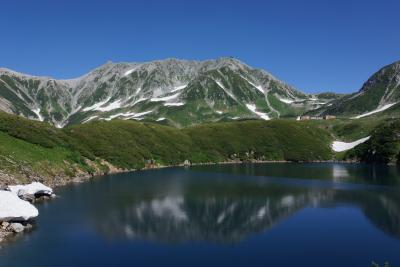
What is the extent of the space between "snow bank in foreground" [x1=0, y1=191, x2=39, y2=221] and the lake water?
10.2 feet

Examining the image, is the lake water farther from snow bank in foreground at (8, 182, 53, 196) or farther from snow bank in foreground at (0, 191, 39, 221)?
snow bank in foreground at (8, 182, 53, 196)

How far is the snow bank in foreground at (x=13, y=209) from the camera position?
64.1 m

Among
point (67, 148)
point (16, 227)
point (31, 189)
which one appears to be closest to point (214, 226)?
point (16, 227)

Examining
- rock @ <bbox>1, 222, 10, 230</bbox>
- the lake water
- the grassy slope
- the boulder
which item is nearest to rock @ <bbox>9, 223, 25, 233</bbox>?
rock @ <bbox>1, 222, 10, 230</bbox>

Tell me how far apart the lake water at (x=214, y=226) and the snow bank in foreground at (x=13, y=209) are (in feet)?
10.2

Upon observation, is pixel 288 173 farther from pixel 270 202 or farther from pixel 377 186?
pixel 270 202

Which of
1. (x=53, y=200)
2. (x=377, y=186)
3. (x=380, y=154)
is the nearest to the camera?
(x=53, y=200)

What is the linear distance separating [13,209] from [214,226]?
31414mm

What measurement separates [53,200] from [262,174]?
82286 mm

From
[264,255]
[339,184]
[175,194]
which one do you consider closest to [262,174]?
[339,184]

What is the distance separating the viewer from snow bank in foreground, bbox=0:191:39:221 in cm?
6412

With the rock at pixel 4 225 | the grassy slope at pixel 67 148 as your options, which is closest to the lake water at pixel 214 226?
Result: the rock at pixel 4 225

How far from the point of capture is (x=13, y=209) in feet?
215

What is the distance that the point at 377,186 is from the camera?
11962 centimetres
